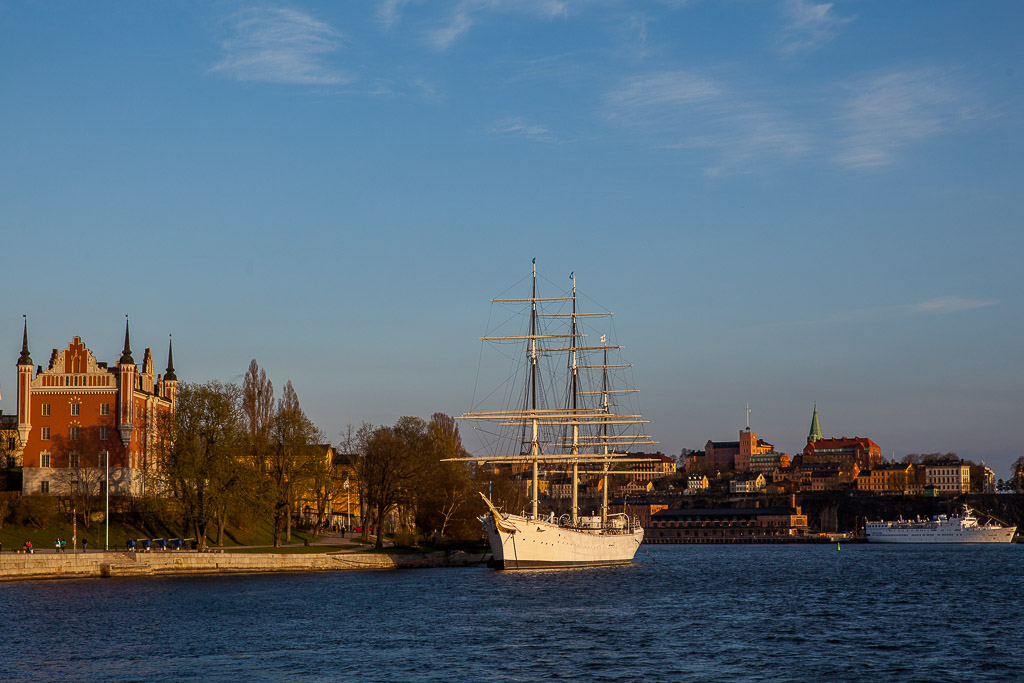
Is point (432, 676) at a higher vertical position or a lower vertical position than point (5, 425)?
lower

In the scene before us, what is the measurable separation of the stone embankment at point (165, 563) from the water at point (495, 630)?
102 inches

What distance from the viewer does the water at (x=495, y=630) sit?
39562mm

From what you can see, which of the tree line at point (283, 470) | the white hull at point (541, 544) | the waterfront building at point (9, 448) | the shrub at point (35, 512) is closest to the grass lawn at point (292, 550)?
the tree line at point (283, 470)

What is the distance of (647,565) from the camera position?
117 meters

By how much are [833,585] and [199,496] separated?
48.7 meters

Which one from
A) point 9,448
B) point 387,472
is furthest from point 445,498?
point 9,448

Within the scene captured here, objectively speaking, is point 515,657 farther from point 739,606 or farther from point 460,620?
point 739,606

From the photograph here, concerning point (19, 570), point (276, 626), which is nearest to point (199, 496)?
point (19, 570)

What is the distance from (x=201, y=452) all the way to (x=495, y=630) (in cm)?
4364

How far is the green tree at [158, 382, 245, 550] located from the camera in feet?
281

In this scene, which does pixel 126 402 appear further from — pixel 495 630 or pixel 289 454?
pixel 495 630

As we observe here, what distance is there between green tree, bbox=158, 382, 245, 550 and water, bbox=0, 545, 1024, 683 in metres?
10.8

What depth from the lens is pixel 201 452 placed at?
8738 centimetres

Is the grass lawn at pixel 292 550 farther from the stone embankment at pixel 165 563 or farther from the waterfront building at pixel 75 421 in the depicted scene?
the waterfront building at pixel 75 421
